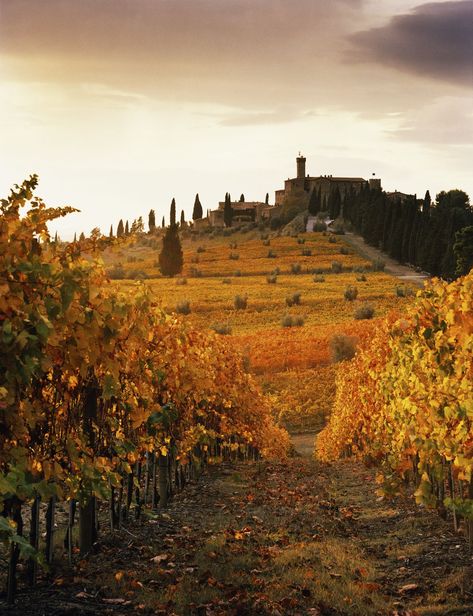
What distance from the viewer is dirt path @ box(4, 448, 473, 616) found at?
25.0ft

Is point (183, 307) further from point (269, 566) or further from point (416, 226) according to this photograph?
point (269, 566)

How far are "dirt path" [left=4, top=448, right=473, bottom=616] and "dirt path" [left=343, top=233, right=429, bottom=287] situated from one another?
225 ft

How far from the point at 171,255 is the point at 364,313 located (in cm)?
4270

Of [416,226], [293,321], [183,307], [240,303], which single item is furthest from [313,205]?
[293,321]

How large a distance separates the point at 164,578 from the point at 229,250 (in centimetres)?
12049

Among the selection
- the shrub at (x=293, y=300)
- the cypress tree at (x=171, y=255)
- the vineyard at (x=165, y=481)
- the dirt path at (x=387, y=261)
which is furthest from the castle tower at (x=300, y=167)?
the vineyard at (x=165, y=481)

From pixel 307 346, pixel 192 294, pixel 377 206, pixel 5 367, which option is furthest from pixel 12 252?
pixel 377 206

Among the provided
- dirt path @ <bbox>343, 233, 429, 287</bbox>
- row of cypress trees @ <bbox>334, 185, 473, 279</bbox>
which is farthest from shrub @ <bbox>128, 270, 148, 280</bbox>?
row of cypress trees @ <bbox>334, 185, 473, 279</bbox>

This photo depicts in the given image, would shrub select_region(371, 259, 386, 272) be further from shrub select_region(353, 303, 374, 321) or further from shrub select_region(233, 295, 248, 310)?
shrub select_region(353, 303, 374, 321)

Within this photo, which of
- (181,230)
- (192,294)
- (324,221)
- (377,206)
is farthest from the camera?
(181,230)

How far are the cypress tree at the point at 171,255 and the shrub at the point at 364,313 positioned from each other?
4093cm

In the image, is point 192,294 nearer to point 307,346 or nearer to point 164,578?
point 307,346

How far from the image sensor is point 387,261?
10462 cm

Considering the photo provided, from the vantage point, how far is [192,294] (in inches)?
3339
